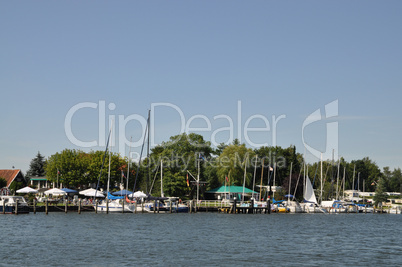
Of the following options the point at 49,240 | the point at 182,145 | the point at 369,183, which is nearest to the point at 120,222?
the point at 49,240

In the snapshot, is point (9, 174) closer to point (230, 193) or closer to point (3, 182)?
point (3, 182)

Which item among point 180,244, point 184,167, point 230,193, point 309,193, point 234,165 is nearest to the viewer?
point 180,244

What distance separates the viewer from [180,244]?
45.6m

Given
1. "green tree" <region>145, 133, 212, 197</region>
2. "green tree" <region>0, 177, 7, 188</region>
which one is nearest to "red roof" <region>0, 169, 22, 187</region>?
"green tree" <region>0, 177, 7, 188</region>

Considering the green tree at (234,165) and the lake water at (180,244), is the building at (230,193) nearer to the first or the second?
the green tree at (234,165)

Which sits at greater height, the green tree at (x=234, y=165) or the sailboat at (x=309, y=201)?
the green tree at (x=234, y=165)

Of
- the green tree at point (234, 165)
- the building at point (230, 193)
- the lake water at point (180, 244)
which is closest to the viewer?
the lake water at point (180, 244)

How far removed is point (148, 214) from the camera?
8350 centimetres

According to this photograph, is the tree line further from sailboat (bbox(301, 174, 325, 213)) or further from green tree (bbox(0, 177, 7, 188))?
green tree (bbox(0, 177, 7, 188))

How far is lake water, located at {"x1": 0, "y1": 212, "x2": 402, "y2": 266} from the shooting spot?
3684cm

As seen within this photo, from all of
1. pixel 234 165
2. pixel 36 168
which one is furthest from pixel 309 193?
pixel 36 168

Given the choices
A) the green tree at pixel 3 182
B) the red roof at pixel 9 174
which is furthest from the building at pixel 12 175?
the green tree at pixel 3 182

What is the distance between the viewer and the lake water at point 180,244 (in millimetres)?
36844

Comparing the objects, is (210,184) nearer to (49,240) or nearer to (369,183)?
(49,240)
